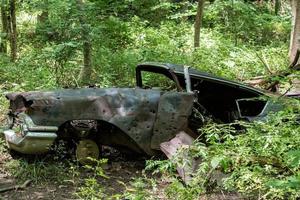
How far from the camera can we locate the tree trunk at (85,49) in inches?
363

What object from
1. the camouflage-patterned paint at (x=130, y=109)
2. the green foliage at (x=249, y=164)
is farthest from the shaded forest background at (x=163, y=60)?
the camouflage-patterned paint at (x=130, y=109)

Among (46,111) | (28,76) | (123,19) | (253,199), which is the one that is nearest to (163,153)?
(46,111)

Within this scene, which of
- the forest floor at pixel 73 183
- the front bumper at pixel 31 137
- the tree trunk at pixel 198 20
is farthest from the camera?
the tree trunk at pixel 198 20

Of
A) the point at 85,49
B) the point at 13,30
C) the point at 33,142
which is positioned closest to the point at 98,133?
the point at 33,142

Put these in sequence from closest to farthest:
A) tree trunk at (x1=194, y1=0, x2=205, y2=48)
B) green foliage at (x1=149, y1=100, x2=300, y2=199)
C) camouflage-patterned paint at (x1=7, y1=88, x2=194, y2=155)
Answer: green foliage at (x1=149, y1=100, x2=300, y2=199), camouflage-patterned paint at (x1=7, y1=88, x2=194, y2=155), tree trunk at (x1=194, y1=0, x2=205, y2=48)

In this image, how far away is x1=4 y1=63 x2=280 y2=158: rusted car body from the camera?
5465 mm

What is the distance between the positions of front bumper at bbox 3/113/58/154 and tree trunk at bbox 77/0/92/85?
156 inches

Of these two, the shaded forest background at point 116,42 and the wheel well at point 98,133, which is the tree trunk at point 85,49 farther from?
the wheel well at point 98,133

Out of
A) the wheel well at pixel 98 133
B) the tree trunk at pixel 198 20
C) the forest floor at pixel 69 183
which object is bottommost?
the forest floor at pixel 69 183

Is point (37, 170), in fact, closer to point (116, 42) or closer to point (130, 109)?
point (130, 109)

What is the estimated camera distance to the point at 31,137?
532 centimetres

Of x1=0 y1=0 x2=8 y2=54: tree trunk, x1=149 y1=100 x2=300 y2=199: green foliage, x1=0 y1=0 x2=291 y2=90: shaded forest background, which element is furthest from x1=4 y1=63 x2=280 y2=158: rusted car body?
x1=0 y1=0 x2=8 y2=54: tree trunk

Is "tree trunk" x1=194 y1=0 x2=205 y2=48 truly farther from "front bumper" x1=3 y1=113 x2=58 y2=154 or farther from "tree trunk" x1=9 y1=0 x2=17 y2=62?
"front bumper" x1=3 y1=113 x2=58 y2=154

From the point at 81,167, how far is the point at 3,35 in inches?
261
